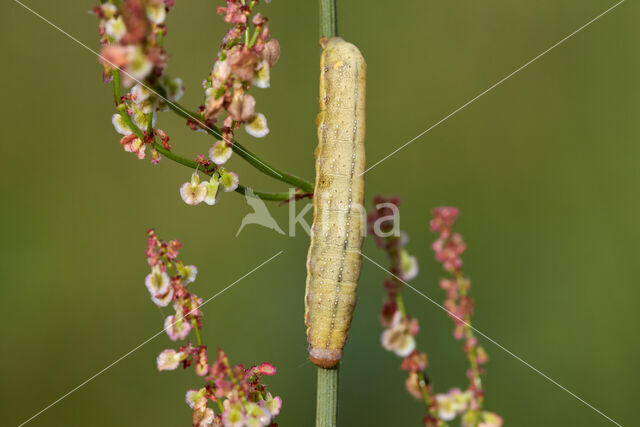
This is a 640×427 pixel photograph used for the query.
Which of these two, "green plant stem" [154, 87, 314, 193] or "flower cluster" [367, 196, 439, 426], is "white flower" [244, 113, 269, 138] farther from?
"flower cluster" [367, 196, 439, 426]

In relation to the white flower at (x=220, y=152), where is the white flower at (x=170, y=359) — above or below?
below

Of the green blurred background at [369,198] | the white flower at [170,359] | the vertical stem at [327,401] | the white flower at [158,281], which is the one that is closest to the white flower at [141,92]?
the white flower at [158,281]

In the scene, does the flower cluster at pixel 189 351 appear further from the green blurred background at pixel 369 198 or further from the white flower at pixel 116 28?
the green blurred background at pixel 369 198

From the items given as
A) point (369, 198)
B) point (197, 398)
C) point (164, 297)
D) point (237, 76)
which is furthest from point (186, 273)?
point (369, 198)

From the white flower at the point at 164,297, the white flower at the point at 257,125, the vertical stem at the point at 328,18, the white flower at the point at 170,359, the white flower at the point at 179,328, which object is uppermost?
the vertical stem at the point at 328,18

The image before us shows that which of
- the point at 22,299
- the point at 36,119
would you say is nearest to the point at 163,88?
the point at 22,299

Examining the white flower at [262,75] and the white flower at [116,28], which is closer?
the white flower at [116,28]

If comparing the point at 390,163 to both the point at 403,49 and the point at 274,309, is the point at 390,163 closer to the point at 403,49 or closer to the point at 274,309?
the point at 403,49

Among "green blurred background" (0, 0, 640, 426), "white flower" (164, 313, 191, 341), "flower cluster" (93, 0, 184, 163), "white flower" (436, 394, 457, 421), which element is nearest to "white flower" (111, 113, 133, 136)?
"flower cluster" (93, 0, 184, 163)

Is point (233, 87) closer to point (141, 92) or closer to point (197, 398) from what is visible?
point (141, 92)
